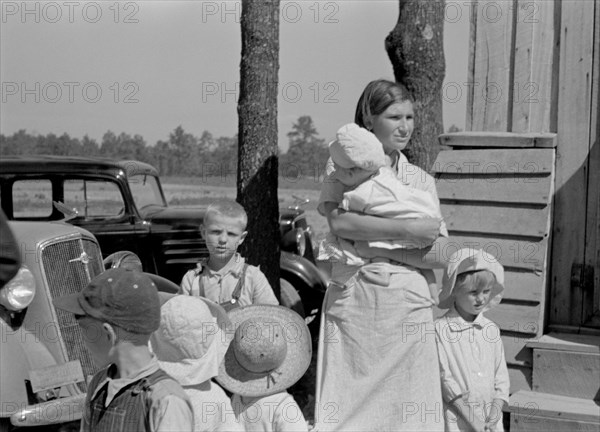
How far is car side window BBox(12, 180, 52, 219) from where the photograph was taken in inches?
316

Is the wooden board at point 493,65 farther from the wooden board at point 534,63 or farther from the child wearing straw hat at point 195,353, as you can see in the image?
the child wearing straw hat at point 195,353

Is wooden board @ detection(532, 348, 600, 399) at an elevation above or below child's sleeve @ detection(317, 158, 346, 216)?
below

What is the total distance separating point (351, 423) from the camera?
13.8 ft

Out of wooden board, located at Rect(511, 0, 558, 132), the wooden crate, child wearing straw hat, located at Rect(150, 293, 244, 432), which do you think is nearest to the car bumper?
child wearing straw hat, located at Rect(150, 293, 244, 432)

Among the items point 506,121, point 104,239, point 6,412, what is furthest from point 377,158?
point 104,239

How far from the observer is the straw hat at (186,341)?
11.5 feet

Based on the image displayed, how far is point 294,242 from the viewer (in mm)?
9953

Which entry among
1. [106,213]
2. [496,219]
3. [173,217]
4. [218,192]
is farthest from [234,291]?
[218,192]

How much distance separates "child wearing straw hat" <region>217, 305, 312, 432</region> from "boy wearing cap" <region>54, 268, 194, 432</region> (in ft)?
4.39

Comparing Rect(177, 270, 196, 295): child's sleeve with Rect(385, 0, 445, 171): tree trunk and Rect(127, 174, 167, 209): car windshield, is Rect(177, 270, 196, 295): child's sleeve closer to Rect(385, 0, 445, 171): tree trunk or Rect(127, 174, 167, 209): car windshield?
Rect(385, 0, 445, 171): tree trunk

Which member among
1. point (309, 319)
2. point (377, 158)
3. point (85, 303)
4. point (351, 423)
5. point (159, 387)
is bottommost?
point (309, 319)

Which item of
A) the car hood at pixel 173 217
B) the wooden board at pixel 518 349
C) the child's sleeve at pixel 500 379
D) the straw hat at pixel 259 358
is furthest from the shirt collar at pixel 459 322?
the car hood at pixel 173 217

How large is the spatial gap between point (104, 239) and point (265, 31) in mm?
2842

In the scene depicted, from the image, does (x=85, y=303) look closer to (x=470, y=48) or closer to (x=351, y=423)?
(x=351, y=423)
